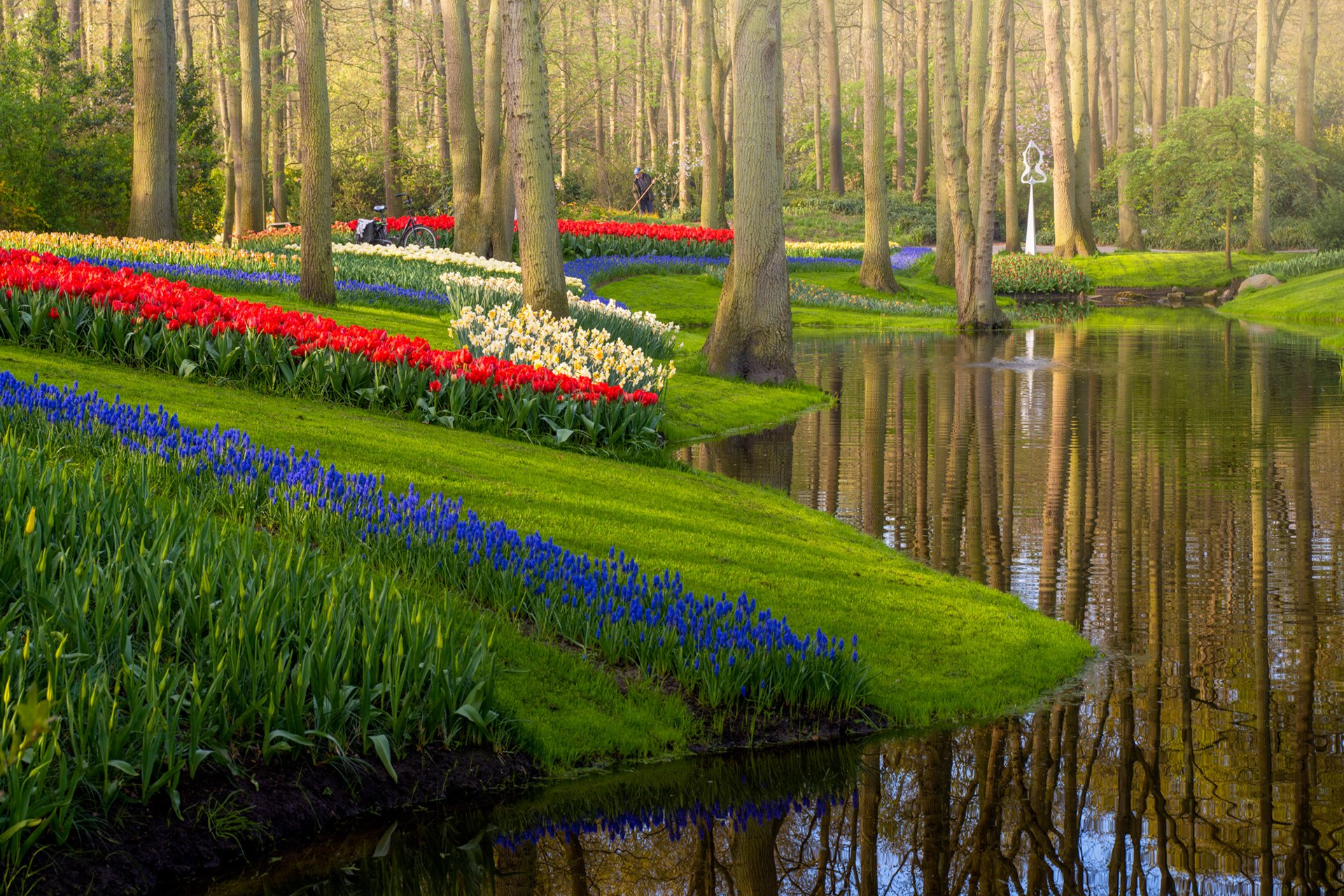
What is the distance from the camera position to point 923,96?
1881 inches

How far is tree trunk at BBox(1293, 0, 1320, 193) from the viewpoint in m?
40.2

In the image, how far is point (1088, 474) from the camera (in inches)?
427

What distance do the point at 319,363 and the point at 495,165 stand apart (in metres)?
13.4

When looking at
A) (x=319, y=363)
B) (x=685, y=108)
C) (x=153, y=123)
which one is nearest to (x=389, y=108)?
(x=685, y=108)

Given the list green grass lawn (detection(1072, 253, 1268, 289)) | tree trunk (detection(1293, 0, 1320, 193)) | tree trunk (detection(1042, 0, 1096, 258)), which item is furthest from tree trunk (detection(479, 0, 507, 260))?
tree trunk (detection(1293, 0, 1320, 193))

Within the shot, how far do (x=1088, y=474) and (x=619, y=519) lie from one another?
4772mm

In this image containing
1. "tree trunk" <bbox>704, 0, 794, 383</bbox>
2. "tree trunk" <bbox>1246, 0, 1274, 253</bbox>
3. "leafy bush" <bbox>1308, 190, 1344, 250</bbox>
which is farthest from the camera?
"leafy bush" <bbox>1308, 190, 1344, 250</bbox>

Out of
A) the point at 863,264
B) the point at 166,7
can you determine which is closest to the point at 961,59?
the point at 863,264

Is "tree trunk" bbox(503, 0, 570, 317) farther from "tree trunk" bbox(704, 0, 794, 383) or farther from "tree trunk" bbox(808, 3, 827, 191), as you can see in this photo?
"tree trunk" bbox(808, 3, 827, 191)

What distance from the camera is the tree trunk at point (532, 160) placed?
13547 mm

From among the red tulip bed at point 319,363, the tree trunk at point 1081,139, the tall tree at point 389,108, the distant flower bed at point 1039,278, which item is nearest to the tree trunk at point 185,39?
the tall tree at point 389,108

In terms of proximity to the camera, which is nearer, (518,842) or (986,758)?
(518,842)

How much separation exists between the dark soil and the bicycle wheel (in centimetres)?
→ 2452

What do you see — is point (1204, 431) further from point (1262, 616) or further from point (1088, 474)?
point (1262, 616)
